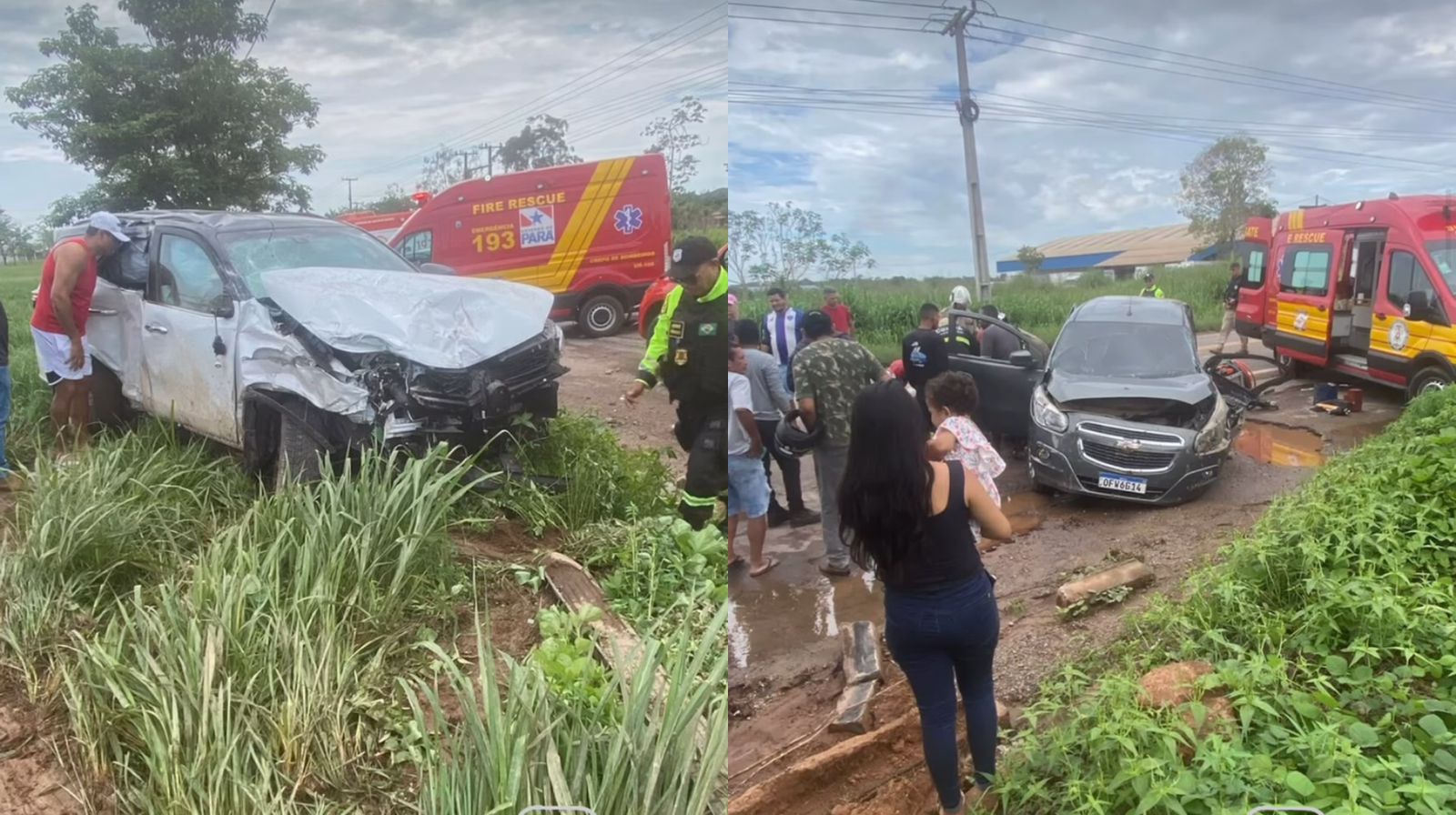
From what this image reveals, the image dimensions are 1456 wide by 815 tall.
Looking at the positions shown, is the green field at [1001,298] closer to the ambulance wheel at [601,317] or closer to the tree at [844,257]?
the tree at [844,257]

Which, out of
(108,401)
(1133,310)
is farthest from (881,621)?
(108,401)

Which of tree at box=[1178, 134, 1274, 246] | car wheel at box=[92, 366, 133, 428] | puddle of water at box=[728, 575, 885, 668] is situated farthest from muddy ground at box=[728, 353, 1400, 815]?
car wheel at box=[92, 366, 133, 428]

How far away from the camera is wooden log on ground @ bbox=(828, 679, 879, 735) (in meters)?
2.40

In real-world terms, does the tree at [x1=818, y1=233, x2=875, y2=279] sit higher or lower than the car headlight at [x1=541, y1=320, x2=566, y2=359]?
higher

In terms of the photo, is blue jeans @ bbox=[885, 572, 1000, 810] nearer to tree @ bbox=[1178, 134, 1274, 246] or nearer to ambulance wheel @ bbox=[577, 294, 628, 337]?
ambulance wheel @ bbox=[577, 294, 628, 337]

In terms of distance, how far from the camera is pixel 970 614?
7.80 feet

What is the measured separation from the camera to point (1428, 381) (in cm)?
298

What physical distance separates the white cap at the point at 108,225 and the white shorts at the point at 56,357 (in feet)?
1.07

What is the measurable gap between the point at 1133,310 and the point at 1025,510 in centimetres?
62

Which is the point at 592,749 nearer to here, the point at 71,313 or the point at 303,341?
the point at 303,341

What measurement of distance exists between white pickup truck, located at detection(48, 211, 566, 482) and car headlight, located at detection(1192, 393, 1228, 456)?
1.71 metres

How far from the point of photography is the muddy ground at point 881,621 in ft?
7.57

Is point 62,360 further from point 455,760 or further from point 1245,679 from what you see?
point 1245,679

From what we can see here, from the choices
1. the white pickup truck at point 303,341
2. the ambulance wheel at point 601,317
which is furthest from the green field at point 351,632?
the ambulance wheel at point 601,317
